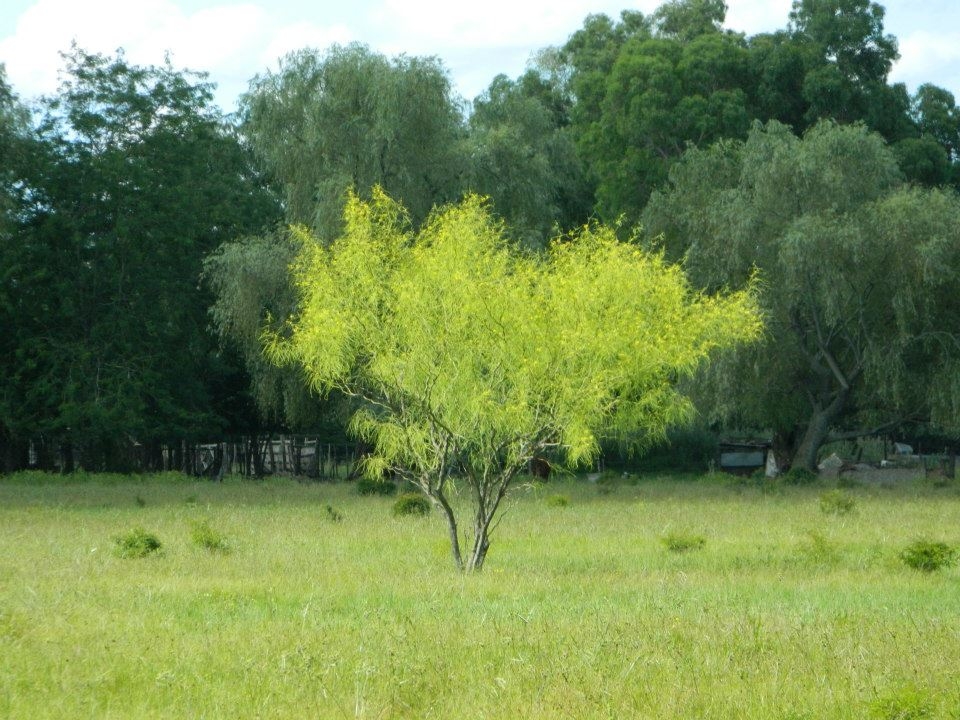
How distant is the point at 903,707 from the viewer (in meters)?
7.75

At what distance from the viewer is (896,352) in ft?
110

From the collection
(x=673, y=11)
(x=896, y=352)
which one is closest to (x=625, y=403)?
(x=896, y=352)

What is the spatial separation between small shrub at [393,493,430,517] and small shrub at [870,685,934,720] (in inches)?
723

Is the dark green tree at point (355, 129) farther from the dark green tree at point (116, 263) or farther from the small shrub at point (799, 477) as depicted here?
the small shrub at point (799, 477)

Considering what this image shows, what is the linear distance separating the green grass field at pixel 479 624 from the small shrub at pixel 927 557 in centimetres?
24

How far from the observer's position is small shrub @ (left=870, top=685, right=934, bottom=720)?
7.71 m

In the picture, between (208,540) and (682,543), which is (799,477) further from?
(208,540)

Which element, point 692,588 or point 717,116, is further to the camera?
point 717,116

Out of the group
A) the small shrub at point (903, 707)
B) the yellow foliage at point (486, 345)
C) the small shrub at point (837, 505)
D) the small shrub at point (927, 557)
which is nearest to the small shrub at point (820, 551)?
the small shrub at point (927, 557)

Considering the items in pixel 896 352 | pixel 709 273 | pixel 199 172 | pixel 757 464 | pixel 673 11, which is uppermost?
pixel 673 11

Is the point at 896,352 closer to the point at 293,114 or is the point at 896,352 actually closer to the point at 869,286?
the point at 869,286

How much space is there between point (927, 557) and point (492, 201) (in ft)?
73.0

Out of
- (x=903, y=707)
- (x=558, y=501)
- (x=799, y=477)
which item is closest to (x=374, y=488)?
(x=558, y=501)

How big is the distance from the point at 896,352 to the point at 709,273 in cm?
544
